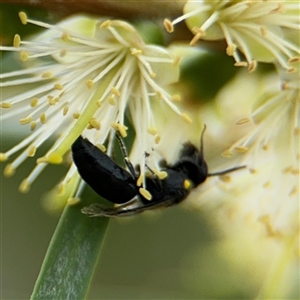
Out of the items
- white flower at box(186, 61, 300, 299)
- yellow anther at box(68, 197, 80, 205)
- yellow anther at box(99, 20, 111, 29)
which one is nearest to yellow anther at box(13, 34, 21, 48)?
yellow anther at box(99, 20, 111, 29)

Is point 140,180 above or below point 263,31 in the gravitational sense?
below

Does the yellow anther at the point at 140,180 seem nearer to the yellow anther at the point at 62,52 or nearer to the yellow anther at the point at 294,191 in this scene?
the yellow anther at the point at 62,52

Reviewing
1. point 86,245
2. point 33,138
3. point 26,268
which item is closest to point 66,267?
point 86,245

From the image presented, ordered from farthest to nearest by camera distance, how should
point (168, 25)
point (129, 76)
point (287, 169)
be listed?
point (287, 169) → point (129, 76) → point (168, 25)

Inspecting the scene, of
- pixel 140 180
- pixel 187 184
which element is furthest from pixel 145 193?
pixel 187 184

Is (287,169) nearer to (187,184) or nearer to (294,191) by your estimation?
(294,191)

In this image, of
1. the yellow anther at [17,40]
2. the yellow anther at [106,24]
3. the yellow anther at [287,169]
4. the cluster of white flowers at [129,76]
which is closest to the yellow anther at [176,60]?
the cluster of white flowers at [129,76]

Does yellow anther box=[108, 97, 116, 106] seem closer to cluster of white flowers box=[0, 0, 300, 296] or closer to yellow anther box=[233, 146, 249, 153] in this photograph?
cluster of white flowers box=[0, 0, 300, 296]
